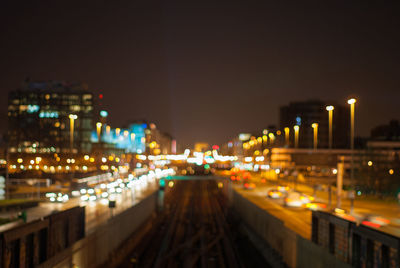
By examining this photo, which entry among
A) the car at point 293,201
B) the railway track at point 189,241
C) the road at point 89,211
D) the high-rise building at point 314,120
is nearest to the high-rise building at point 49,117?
the railway track at point 189,241

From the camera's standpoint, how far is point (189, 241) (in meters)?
46.0

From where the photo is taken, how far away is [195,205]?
80.0 meters

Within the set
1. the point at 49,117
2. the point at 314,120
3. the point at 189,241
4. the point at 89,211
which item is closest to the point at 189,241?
the point at 189,241

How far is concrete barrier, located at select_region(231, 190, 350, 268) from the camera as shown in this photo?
65.4ft

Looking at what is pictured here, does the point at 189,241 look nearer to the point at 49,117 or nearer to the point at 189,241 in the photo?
the point at 189,241

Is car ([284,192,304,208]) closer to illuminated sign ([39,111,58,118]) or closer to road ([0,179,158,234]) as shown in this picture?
road ([0,179,158,234])

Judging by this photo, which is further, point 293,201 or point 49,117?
point 49,117

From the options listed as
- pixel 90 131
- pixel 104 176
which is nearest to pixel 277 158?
pixel 104 176

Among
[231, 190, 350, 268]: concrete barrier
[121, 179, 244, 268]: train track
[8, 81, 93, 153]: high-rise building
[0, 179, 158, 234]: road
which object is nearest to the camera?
[231, 190, 350, 268]: concrete barrier

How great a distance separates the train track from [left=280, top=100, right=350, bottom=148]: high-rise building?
9633 centimetres

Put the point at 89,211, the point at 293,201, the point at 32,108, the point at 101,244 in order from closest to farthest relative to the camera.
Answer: the point at 101,244
the point at 89,211
the point at 293,201
the point at 32,108

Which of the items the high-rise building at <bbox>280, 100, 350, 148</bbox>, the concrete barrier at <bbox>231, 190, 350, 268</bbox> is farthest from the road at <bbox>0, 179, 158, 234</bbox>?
the high-rise building at <bbox>280, 100, 350, 148</bbox>

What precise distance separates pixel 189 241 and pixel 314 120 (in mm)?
141810

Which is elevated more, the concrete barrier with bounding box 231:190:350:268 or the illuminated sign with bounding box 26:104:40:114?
the illuminated sign with bounding box 26:104:40:114
